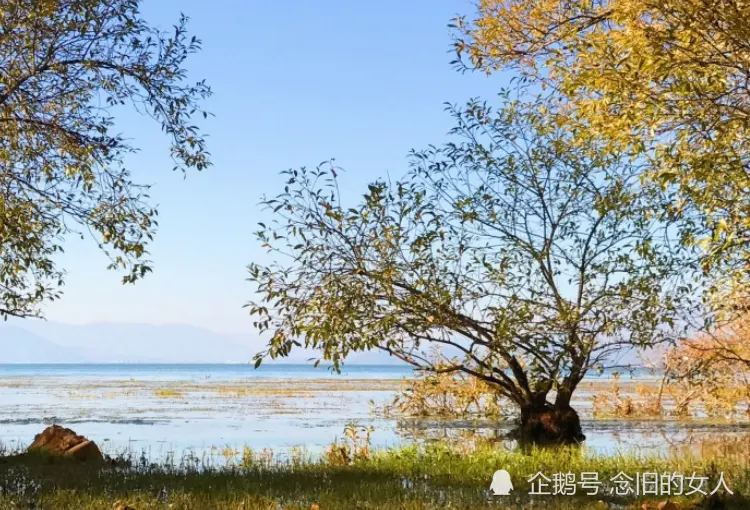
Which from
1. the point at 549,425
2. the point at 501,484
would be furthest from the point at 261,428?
the point at 501,484

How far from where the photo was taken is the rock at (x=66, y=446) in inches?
562

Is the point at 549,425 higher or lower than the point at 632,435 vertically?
higher

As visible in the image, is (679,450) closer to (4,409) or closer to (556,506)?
(556,506)

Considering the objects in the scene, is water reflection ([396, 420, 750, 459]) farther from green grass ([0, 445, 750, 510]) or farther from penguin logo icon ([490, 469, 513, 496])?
penguin logo icon ([490, 469, 513, 496])

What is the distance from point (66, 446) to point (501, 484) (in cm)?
842

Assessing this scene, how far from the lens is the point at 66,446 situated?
1476cm

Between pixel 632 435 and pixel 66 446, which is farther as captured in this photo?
pixel 632 435

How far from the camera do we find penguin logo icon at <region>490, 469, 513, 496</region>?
10.2m

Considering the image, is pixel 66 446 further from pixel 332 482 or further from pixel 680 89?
pixel 680 89

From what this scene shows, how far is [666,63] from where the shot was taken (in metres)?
9.59

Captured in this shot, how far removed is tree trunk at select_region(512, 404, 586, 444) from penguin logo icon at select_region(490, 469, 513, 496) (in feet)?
20.9

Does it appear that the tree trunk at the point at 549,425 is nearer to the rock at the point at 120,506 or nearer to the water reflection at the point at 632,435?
the water reflection at the point at 632,435

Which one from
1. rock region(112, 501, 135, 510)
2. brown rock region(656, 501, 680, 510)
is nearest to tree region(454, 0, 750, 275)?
brown rock region(656, 501, 680, 510)

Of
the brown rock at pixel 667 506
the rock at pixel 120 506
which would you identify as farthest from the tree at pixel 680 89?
the rock at pixel 120 506
